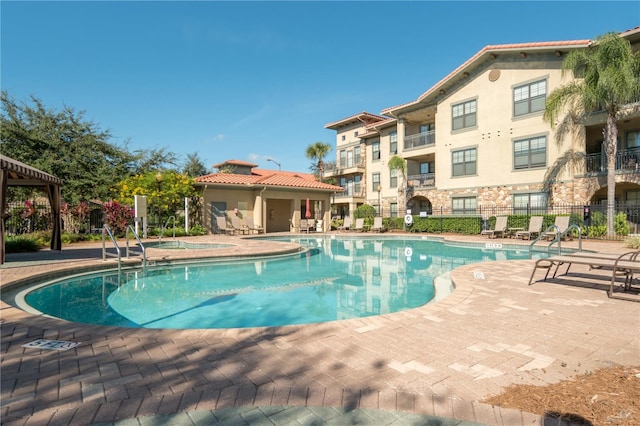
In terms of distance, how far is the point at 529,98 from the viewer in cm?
2052

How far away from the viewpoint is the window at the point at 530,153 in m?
20.0

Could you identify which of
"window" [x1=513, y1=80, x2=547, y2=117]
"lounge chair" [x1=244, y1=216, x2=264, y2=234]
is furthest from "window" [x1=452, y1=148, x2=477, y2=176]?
"lounge chair" [x1=244, y1=216, x2=264, y2=234]

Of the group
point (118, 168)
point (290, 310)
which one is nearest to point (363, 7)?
point (290, 310)

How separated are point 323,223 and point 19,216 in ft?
60.2

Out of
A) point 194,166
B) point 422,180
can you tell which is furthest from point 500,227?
point 194,166

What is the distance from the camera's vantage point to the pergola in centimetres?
828

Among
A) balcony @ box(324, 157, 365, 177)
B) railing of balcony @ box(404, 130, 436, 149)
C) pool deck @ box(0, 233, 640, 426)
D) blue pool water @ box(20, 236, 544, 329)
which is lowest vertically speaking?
blue pool water @ box(20, 236, 544, 329)

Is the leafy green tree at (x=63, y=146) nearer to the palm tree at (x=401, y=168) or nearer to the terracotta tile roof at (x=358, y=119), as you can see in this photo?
the palm tree at (x=401, y=168)

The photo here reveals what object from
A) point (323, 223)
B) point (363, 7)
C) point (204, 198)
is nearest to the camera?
point (363, 7)

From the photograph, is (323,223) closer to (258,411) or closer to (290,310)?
(290,310)

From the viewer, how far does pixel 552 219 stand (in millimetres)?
17453

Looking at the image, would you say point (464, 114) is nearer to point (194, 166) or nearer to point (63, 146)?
point (63, 146)

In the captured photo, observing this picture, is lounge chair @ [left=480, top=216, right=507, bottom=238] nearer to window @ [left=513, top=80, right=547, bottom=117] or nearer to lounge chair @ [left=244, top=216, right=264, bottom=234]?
window @ [left=513, top=80, right=547, bottom=117]

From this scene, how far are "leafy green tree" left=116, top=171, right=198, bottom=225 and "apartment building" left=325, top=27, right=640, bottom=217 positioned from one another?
56.4 feet
